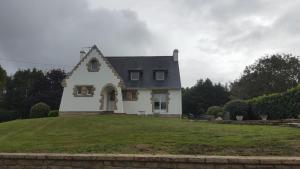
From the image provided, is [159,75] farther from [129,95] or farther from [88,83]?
[88,83]

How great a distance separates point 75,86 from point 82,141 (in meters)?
26.0

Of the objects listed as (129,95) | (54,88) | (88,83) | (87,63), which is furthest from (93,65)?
(54,88)

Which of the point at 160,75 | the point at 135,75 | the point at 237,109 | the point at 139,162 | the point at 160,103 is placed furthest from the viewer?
the point at 135,75

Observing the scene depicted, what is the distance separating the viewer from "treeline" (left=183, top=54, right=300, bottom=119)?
25647 millimetres

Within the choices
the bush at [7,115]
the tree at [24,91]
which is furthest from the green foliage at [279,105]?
the tree at [24,91]

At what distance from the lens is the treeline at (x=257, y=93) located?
2565 centimetres

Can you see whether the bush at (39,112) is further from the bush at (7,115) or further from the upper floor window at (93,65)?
the bush at (7,115)

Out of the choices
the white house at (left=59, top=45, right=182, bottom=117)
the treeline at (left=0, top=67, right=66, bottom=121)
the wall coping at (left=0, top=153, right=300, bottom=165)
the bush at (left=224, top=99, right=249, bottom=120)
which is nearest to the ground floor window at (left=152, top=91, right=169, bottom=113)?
the white house at (left=59, top=45, right=182, bottom=117)

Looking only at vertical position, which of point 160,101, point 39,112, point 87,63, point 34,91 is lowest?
point 39,112

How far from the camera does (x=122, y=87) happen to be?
40.3 m

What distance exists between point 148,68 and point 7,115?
1053 inches

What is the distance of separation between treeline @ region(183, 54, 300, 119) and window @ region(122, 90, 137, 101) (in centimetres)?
821

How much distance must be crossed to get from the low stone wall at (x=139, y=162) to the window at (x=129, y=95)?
30189 mm

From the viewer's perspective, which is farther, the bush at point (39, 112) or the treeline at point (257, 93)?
the bush at point (39, 112)
